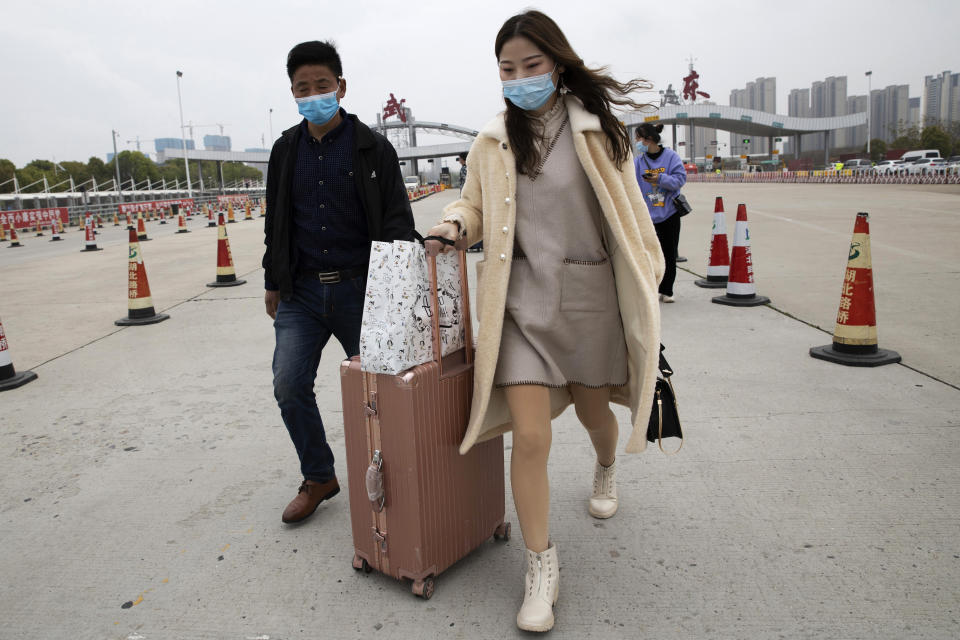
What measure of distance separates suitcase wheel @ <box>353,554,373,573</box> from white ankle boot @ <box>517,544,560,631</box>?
0.60 metres

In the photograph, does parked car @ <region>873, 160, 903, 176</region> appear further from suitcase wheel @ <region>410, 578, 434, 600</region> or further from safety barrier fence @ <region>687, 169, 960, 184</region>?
suitcase wheel @ <region>410, 578, 434, 600</region>

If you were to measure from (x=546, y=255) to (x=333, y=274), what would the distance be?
1002mm

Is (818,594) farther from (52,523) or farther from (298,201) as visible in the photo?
(52,523)

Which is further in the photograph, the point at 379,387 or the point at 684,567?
the point at 684,567

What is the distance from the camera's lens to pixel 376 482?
2.22m

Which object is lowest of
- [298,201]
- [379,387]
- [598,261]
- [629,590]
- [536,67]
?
[629,590]

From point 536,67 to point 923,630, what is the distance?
80.6 inches

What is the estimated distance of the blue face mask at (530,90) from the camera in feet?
7.30

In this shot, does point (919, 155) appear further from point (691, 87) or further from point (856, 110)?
point (856, 110)

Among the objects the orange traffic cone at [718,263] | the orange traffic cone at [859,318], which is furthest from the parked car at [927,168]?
the orange traffic cone at [859,318]

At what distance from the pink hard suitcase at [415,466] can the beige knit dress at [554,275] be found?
0.21 meters

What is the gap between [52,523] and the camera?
9.80 feet

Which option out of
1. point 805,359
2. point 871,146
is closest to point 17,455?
point 805,359

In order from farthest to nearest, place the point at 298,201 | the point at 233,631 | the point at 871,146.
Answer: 1. the point at 871,146
2. the point at 298,201
3. the point at 233,631
